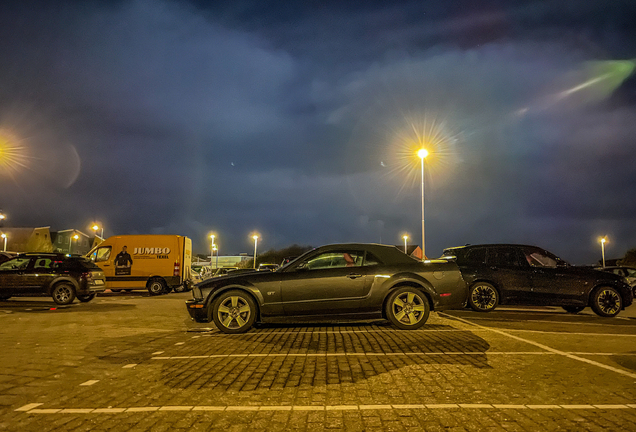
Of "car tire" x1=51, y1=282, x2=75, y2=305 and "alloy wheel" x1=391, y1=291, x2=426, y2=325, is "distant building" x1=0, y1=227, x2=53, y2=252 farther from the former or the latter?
"alloy wheel" x1=391, y1=291, x2=426, y2=325

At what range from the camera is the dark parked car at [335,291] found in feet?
25.6

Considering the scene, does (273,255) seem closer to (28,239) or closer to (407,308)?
(28,239)

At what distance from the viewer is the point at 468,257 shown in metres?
11.9

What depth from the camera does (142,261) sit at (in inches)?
796

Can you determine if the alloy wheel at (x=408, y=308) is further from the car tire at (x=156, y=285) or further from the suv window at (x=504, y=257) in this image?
the car tire at (x=156, y=285)

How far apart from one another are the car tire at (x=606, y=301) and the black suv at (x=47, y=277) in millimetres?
14562

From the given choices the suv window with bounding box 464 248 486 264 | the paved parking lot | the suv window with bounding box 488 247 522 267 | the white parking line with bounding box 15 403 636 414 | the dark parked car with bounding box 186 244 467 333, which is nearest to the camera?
the paved parking lot

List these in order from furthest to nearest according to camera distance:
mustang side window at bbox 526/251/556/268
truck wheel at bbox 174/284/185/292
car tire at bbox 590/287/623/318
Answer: truck wheel at bbox 174/284/185/292 → mustang side window at bbox 526/251/556/268 → car tire at bbox 590/287/623/318

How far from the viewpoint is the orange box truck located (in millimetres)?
20078

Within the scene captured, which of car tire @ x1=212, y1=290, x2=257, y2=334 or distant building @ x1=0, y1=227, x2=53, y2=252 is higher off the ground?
distant building @ x1=0, y1=227, x2=53, y2=252

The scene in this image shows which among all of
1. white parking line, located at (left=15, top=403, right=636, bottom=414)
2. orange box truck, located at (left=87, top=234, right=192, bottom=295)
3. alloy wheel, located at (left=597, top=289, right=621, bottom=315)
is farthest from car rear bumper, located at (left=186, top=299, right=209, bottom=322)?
orange box truck, located at (left=87, top=234, right=192, bottom=295)

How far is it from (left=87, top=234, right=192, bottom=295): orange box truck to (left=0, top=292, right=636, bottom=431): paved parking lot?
1205cm

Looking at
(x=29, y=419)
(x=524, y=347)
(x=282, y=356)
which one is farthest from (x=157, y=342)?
(x=524, y=347)

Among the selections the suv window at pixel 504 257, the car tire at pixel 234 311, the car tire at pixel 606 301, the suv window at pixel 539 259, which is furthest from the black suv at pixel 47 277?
the car tire at pixel 606 301
